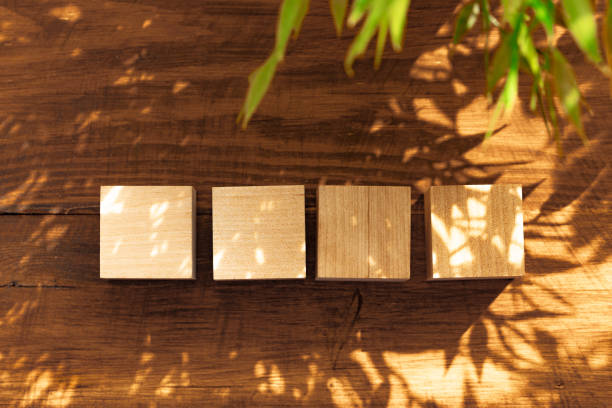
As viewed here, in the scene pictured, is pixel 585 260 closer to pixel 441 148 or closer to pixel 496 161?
pixel 496 161

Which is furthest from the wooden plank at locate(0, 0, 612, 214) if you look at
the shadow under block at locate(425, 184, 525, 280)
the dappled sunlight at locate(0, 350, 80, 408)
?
the dappled sunlight at locate(0, 350, 80, 408)

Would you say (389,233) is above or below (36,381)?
above

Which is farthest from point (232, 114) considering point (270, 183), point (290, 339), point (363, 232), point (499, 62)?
point (499, 62)

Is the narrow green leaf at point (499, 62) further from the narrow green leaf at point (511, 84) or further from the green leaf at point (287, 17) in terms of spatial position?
the green leaf at point (287, 17)

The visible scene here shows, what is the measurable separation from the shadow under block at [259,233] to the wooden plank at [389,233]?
0.15 metres

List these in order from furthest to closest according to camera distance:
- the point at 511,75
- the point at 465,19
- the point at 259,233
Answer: the point at 259,233, the point at 465,19, the point at 511,75

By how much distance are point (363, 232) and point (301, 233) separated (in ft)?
0.44

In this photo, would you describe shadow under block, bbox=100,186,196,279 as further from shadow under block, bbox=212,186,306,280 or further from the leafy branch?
the leafy branch

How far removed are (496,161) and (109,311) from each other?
98 cm

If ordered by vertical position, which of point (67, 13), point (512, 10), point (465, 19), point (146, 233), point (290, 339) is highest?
point (512, 10)

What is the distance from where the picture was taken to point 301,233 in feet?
3.71

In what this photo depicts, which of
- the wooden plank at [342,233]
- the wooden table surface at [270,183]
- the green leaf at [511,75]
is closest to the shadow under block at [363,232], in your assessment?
the wooden plank at [342,233]

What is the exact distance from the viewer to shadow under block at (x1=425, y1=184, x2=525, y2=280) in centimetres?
114

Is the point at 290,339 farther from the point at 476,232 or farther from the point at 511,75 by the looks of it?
the point at 511,75
